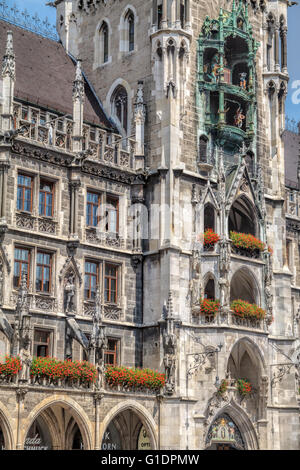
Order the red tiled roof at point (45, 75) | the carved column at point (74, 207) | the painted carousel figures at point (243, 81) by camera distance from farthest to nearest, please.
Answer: the painted carousel figures at point (243, 81), the red tiled roof at point (45, 75), the carved column at point (74, 207)

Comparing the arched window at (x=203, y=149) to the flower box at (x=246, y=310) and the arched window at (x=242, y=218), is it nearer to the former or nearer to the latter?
the arched window at (x=242, y=218)

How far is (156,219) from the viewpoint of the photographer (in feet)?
132

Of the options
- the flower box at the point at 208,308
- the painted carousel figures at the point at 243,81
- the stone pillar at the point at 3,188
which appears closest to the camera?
the stone pillar at the point at 3,188

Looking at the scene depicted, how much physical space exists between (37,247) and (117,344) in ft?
18.1

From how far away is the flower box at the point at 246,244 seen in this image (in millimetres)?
41438

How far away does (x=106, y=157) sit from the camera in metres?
40.6

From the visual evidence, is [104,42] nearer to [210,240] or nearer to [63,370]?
[210,240]

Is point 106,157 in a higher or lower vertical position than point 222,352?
higher

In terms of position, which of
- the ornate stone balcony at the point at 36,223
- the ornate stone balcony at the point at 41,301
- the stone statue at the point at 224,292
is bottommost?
the ornate stone balcony at the point at 41,301

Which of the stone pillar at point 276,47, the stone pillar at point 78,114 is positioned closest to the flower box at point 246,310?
the stone pillar at point 78,114

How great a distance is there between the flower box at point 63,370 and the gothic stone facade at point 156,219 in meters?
0.42

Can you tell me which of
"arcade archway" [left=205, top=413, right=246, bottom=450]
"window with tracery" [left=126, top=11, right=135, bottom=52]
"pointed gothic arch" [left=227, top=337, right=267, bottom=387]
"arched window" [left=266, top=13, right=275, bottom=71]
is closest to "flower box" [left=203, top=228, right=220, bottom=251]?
"pointed gothic arch" [left=227, top=337, right=267, bottom=387]
